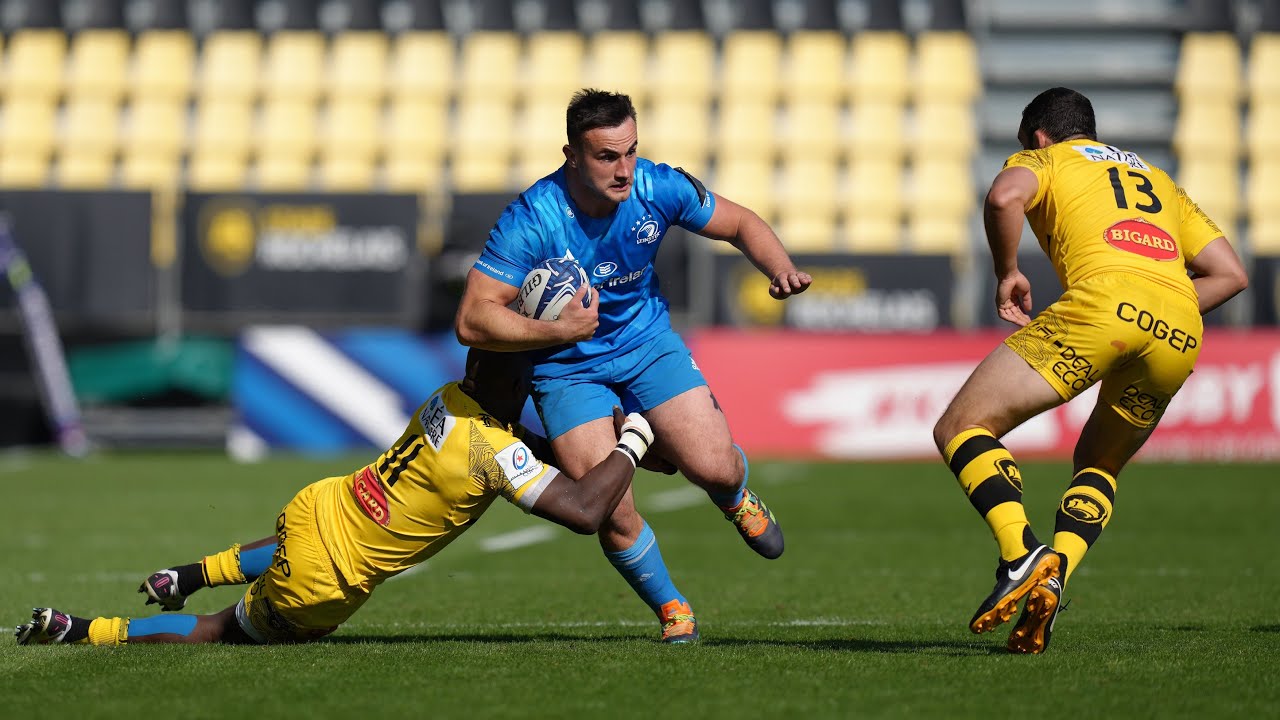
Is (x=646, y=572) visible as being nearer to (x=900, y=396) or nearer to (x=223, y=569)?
(x=223, y=569)

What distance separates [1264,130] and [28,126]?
1629cm

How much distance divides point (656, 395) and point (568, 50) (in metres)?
16.0

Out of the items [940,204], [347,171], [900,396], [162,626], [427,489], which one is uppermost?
[427,489]

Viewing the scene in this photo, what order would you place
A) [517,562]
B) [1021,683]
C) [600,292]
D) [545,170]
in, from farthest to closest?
[545,170], [517,562], [600,292], [1021,683]

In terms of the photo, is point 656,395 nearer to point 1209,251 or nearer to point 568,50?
point 1209,251

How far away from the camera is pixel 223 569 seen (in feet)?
20.0

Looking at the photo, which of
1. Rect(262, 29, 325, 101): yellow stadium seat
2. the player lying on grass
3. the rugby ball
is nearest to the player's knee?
the player lying on grass

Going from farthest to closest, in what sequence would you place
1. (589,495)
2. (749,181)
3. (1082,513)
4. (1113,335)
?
(749,181), (1082,513), (589,495), (1113,335)

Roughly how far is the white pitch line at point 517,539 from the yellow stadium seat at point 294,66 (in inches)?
478

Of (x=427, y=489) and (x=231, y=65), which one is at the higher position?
(x=231, y=65)

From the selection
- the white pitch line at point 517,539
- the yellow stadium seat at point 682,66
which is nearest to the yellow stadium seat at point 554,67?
the yellow stadium seat at point 682,66

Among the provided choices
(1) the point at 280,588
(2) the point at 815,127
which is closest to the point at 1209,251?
(1) the point at 280,588

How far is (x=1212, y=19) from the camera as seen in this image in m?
21.1

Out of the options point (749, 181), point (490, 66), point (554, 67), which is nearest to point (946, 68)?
point (749, 181)
